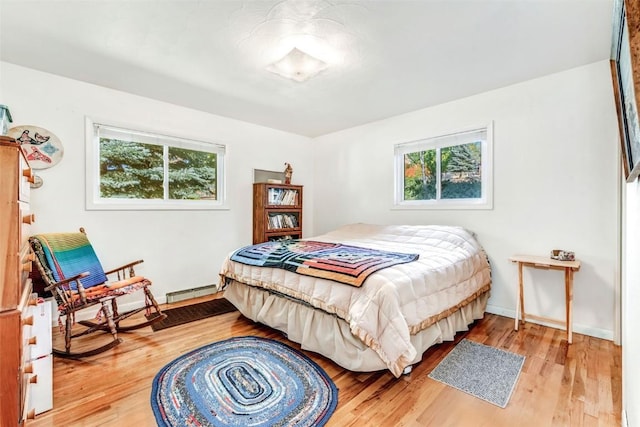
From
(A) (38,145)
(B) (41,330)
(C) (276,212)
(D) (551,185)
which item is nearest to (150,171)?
(A) (38,145)

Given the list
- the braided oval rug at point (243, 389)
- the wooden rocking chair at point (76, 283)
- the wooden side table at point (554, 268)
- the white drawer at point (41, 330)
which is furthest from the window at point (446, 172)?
the white drawer at point (41, 330)

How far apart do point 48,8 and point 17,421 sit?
7.30 ft

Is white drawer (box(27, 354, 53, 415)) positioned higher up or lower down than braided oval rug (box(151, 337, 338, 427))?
higher up

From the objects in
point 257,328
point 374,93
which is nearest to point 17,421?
point 257,328

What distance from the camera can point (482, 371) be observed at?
1957 millimetres

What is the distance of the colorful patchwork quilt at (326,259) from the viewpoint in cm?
201

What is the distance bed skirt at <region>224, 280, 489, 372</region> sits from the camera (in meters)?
1.91

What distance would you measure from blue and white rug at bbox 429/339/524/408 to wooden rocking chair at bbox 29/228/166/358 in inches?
93.3

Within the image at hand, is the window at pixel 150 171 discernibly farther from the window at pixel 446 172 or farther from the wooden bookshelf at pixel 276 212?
the window at pixel 446 172

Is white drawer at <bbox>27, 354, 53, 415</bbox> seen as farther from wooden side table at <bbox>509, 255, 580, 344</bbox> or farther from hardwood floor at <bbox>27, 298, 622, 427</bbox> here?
wooden side table at <bbox>509, 255, 580, 344</bbox>

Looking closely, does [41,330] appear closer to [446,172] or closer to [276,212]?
[276,212]

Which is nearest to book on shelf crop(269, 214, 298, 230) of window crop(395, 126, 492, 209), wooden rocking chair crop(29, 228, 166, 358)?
window crop(395, 126, 492, 209)

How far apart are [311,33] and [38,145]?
2586 mm

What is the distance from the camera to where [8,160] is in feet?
3.92
